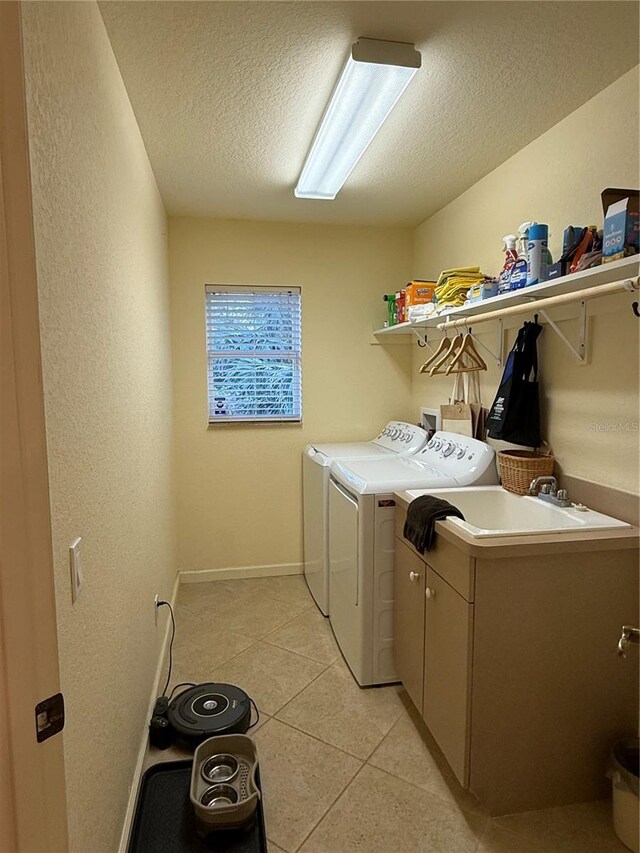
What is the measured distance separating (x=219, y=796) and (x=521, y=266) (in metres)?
2.19

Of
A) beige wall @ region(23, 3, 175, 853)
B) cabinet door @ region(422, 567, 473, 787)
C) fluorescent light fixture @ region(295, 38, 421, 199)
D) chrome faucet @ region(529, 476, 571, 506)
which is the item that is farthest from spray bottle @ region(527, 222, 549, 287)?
beige wall @ region(23, 3, 175, 853)

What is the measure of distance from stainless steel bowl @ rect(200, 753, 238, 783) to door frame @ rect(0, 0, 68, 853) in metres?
1.14

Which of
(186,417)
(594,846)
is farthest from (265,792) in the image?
(186,417)

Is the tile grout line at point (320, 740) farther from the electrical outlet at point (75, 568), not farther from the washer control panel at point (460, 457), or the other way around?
the electrical outlet at point (75, 568)

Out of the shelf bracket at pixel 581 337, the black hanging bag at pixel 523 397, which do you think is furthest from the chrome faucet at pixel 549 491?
the shelf bracket at pixel 581 337

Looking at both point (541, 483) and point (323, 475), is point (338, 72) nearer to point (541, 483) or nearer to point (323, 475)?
point (541, 483)

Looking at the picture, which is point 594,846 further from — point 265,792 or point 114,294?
point 114,294

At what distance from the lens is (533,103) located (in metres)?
1.95

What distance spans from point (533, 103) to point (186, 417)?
103 inches

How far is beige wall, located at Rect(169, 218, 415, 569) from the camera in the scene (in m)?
3.45

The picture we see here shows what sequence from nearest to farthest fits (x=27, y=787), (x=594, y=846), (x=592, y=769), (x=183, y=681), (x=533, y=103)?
(x=27, y=787) < (x=594, y=846) < (x=592, y=769) < (x=533, y=103) < (x=183, y=681)

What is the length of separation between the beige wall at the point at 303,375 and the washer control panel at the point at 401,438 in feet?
0.62

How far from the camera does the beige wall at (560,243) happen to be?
1.77m

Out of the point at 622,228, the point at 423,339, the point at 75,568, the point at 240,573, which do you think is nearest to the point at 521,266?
the point at 622,228
